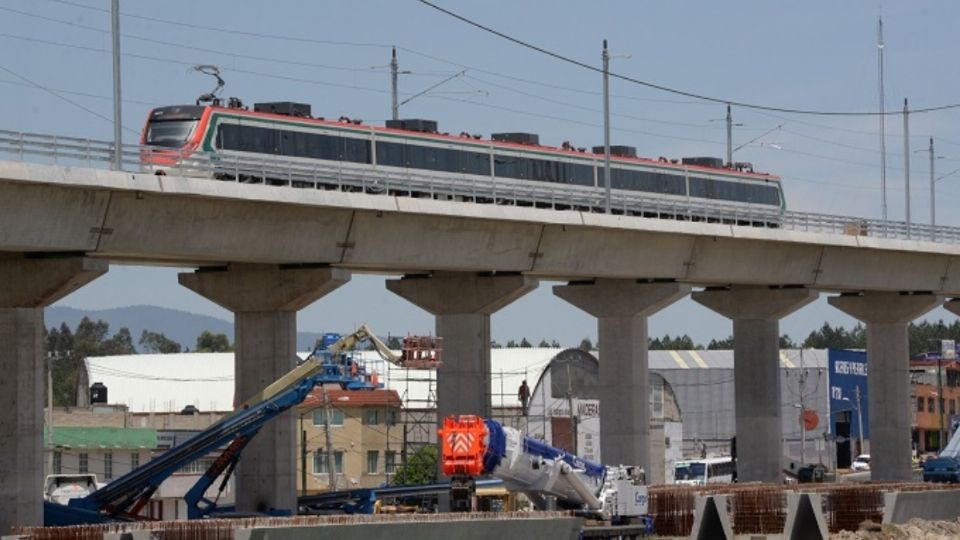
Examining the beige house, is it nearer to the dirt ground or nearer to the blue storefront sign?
the blue storefront sign

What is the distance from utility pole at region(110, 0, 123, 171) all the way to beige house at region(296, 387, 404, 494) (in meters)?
55.3

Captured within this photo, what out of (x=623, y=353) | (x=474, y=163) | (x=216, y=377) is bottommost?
(x=623, y=353)

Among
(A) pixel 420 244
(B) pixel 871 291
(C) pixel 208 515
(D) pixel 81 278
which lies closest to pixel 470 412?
(A) pixel 420 244

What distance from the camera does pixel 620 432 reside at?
230ft

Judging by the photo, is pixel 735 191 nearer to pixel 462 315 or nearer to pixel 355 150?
pixel 355 150

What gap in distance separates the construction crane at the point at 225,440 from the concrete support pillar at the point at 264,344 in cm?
167

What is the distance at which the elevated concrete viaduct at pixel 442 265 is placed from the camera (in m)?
48.5

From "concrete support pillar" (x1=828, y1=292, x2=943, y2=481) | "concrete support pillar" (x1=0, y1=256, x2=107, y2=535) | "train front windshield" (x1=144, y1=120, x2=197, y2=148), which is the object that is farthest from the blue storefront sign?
"concrete support pillar" (x1=0, y1=256, x2=107, y2=535)

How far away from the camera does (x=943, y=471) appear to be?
259 feet

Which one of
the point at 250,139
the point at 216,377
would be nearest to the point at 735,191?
the point at 250,139

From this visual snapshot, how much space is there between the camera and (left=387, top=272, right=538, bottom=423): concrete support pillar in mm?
64375

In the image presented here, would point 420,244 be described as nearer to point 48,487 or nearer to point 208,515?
point 208,515

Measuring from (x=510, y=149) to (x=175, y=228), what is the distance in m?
27.7

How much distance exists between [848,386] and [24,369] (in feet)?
313
